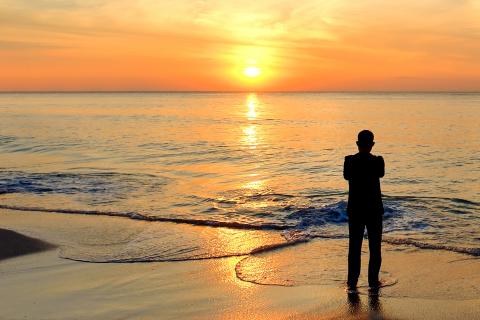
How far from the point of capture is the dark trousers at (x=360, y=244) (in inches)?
292

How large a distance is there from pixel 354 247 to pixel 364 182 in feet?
2.92

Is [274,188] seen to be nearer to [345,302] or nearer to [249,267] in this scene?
[249,267]

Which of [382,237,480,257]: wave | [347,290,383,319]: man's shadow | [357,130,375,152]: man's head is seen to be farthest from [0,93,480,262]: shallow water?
[357,130,375,152]: man's head

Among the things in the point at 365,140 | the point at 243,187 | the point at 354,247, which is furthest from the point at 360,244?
the point at 243,187

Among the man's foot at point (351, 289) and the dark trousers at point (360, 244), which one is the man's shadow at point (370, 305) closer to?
the man's foot at point (351, 289)

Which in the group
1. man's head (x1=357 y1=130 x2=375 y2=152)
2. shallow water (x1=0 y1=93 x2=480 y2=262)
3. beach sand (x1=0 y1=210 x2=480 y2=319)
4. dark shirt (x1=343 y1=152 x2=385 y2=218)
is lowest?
shallow water (x1=0 y1=93 x2=480 y2=262)

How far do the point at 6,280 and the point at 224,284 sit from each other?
9.80 ft

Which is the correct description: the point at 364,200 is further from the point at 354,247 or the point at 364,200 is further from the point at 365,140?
the point at 365,140

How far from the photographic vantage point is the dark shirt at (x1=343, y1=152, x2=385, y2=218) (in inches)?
285

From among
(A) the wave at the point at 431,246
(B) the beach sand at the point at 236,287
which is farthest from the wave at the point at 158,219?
(A) the wave at the point at 431,246

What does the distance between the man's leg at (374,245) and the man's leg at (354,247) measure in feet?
0.37

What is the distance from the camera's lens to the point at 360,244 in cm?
754

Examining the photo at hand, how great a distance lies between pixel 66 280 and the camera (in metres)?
7.95

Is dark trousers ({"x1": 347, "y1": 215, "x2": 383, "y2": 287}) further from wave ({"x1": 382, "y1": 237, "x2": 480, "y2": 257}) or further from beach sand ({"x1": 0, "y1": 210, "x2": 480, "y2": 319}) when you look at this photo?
wave ({"x1": 382, "y1": 237, "x2": 480, "y2": 257})
